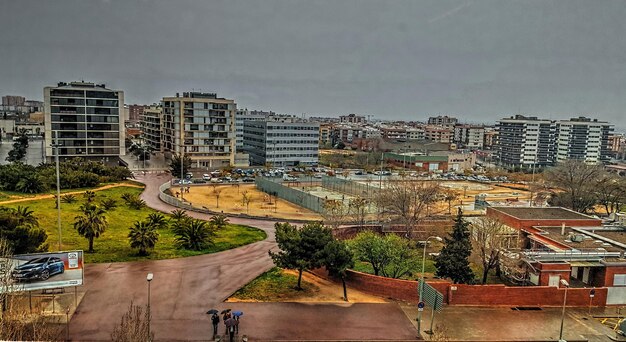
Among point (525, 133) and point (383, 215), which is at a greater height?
point (525, 133)

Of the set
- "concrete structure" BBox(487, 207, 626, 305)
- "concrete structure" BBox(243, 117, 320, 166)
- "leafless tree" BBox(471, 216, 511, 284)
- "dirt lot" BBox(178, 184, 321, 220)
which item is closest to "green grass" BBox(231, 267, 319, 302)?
"leafless tree" BBox(471, 216, 511, 284)

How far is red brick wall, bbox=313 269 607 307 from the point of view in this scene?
25766 mm

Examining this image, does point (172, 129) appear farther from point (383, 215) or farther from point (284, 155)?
point (383, 215)

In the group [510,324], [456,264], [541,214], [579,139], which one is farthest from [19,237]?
[579,139]

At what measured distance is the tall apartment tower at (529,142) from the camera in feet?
427

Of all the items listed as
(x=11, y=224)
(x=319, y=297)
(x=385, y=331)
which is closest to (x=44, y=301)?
(x=11, y=224)

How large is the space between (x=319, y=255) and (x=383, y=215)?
67.5ft

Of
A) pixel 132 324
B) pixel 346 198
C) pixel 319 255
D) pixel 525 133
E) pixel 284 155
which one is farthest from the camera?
pixel 525 133

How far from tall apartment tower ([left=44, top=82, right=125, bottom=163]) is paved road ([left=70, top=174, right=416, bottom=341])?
183ft

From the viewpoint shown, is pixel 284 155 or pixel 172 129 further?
pixel 284 155

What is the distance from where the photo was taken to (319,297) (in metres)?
25.4

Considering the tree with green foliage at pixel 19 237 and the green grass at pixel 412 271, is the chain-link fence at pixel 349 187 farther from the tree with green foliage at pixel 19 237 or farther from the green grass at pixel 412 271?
the tree with green foliage at pixel 19 237

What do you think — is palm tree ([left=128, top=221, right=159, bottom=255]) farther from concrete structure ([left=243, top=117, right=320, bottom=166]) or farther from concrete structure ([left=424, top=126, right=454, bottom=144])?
concrete structure ([left=424, top=126, right=454, bottom=144])

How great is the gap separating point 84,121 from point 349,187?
4550 centimetres
